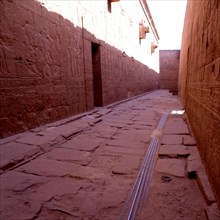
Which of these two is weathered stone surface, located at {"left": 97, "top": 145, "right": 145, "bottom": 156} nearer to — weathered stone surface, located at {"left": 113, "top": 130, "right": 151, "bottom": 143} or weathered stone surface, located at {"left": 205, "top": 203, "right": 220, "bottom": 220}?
weathered stone surface, located at {"left": 113, "top": 130, "right": 151, "bottom": 143}

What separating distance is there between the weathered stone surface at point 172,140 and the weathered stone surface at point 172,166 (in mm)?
759

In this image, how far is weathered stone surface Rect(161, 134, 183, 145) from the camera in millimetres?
3712

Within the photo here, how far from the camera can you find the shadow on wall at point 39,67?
3.89 m

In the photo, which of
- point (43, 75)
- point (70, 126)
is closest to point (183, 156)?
point (70, 126)

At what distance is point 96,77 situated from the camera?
27.4 ft

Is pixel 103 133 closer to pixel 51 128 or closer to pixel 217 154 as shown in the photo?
pixel 51 128

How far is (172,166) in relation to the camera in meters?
2.79

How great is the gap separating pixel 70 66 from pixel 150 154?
3679 millimetres

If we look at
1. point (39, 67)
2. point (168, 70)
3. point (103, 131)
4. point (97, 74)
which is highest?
point (168, 70)

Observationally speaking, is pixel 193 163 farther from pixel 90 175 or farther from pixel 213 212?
pixel 90 175

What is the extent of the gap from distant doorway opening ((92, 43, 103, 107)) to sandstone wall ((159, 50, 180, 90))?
2098cm

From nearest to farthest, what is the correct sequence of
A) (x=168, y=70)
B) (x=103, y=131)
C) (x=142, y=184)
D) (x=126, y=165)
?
(x=142, y=184), (x=126, y=165), (x=103, y=131), (x=168, y=70)

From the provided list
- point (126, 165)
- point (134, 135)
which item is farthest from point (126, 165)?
point (134, 135)

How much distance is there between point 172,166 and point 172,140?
44.7 inches
